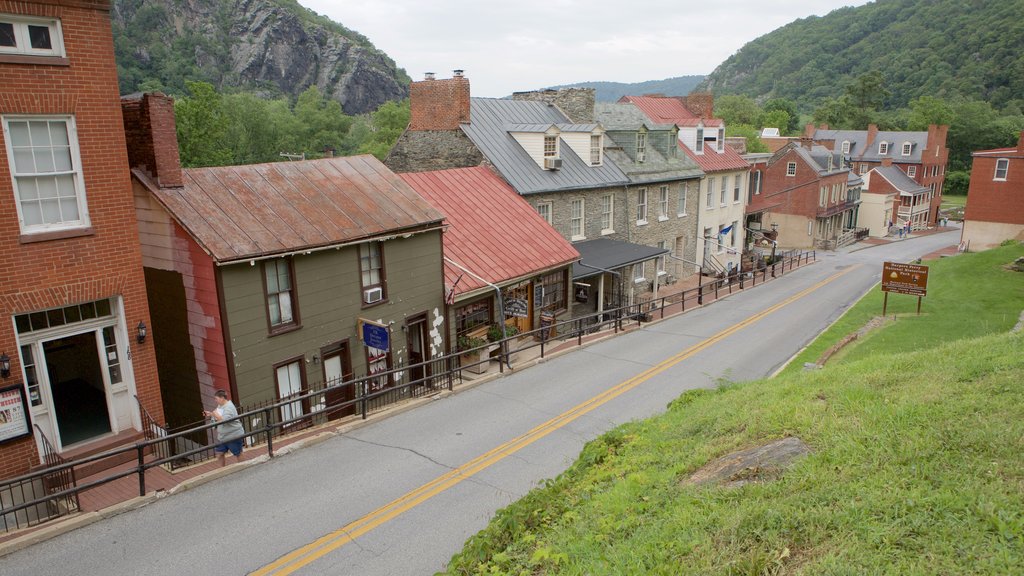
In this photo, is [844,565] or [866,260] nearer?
[844,565]

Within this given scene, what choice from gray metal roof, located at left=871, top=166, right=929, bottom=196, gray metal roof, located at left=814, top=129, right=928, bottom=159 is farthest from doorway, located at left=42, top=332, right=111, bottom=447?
gray metal roof, located at left=814, top=129, right=928, bottom=159

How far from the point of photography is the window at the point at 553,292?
2396 centimetres

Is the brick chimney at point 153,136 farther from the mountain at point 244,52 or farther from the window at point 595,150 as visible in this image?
the mountain at point 244,52

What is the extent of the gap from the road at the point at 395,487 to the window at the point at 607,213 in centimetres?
1063

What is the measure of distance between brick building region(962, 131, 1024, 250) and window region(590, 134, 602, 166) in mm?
A: 32943

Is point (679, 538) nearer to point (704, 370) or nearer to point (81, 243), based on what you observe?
point (81, 243)

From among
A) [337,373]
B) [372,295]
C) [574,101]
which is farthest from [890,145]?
[337,373]

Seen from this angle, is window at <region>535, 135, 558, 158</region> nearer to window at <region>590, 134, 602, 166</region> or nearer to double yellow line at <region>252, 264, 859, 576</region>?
window at <region>590, 134, 602, 166</region>

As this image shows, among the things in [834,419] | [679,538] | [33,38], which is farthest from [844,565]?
[33,38]

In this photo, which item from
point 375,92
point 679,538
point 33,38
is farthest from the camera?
point 375,92

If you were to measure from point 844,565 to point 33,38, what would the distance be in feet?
44.1

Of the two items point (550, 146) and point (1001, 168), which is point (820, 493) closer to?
point (550, 146)

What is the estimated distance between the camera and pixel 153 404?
12.6 metres

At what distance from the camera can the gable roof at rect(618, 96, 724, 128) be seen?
39.9m
